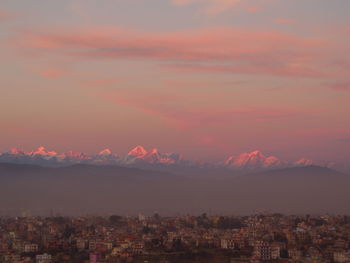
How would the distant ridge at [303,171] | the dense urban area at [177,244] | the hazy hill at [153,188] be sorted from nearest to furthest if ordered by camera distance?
1. the dense urban area at [177,244]
2. the hazy hill at [153,188]
3. the distant ridge at [303,171]

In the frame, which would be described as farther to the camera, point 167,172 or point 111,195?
point 167,172

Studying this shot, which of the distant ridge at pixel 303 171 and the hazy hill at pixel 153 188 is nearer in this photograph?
the hazy hill at pixel 153 188

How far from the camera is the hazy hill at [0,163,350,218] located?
5468 inches

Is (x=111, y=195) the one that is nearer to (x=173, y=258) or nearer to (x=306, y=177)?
(x=306, y=177)

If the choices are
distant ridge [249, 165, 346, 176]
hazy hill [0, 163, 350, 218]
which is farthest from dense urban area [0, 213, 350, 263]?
distant ridge [249, 165, 346, 176]

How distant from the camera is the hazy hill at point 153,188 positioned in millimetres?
138875

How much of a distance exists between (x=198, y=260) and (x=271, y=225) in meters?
23.2

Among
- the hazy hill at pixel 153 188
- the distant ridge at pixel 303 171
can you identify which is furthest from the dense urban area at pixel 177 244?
the distant ridge at pixel 303 171

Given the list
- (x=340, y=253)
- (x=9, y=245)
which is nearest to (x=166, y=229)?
(x=9, y=245)

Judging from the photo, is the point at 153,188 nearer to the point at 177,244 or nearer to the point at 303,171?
the point at 303,171

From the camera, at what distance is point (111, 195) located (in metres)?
158

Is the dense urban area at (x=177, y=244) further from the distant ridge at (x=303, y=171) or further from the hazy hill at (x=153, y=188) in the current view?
the distant ridge at (x=303, y=171)

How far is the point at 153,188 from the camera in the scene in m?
166

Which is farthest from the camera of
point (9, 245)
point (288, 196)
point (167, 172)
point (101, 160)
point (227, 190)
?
point (101, 160)
